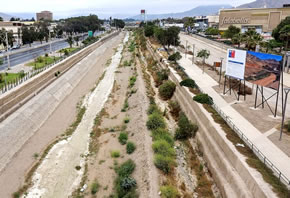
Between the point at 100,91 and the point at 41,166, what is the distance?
23265mm

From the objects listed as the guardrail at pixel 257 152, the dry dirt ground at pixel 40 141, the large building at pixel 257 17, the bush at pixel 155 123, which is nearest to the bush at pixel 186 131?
the bush at pixel 155 123

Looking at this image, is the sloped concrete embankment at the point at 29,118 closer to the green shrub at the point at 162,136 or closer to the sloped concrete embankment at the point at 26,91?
the sloped concrete embankment at the point at 26,91

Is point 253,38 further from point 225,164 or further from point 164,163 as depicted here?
point 164,163

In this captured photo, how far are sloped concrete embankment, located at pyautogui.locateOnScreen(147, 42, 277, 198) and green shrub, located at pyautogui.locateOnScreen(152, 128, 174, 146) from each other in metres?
2.31

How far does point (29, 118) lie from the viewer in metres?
30.3

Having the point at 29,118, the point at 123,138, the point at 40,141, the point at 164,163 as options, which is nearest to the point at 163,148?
the point at 164,163

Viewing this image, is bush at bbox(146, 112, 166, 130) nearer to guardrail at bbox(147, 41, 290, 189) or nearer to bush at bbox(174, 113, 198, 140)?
bush at bbox(174, 113, 198, 140)

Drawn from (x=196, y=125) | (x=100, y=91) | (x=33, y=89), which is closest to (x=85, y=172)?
(x=196, y=125)

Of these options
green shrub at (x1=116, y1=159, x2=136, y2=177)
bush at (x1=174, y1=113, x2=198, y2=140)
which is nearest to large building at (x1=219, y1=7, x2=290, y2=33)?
bush at (x1=174, y1=113, x2=198, y2=140)

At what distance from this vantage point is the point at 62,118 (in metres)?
32.8

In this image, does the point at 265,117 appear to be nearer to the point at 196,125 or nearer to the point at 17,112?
the point at 196,125

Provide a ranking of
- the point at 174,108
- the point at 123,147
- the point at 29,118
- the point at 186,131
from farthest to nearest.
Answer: the point at 174,108
the point at 29,118
the point at 123,147
the point at 186,131

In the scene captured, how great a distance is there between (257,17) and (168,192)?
102m

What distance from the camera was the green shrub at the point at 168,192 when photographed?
15336mm
